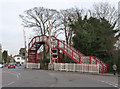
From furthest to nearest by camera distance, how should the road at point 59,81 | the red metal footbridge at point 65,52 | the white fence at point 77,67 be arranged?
the red metal footbridge at point 65,52
the white fence at point 77,67
the road at point 59,81

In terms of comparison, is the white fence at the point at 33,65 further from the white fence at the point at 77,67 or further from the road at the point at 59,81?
the road at the point at 59,81

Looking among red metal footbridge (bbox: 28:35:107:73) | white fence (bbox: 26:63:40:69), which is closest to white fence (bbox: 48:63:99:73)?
red metal footbridge (bbox: 28:35:107:73)

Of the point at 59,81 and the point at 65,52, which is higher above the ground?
the point at 65,52

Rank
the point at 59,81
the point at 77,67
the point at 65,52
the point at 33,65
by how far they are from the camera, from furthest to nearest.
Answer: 1. the point at 33,65
2. the point at 65,52
3. the point at 77,67
4. the point at 59,81

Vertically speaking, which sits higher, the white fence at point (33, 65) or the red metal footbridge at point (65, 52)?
the red metal footbridge at point (65, 52)

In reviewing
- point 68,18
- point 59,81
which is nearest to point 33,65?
point 68,18

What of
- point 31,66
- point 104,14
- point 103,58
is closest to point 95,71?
point 103,58

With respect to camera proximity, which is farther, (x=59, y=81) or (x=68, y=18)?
(x=68, y=18)

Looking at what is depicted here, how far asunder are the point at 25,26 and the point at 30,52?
317 inches

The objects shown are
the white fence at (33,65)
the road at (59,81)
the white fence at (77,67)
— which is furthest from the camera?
the white fence at (33,65)

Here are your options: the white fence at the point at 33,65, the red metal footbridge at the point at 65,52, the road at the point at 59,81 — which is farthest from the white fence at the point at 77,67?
the white fence at the point at 33,65

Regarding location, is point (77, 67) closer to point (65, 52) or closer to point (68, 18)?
point (65, 52)

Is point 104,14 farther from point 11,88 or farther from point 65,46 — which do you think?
point 11,88

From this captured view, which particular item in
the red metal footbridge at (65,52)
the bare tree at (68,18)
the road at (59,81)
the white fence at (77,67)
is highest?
the bare tree at (68,18)
